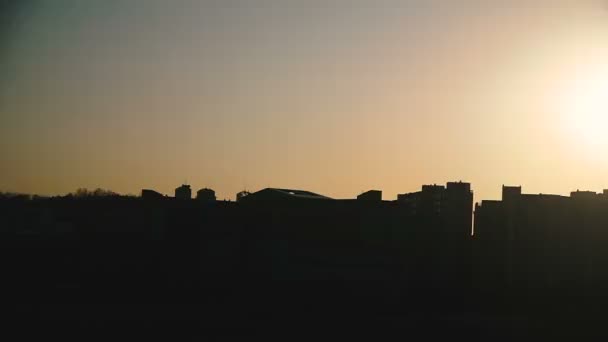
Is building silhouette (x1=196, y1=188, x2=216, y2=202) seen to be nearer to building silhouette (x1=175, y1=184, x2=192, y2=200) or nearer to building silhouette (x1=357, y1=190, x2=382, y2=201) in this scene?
building silhouette (x1=175, y1=184, x2=192, y2=200)

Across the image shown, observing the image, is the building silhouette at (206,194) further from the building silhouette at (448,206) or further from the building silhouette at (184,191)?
the building silhouette at (448,206)

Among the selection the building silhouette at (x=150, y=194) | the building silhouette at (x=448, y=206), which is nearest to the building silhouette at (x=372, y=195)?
the building silhouette at (x=448, y=206)

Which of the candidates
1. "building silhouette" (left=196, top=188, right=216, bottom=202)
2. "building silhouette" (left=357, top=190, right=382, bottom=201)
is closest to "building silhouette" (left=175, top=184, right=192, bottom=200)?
Answer: "building silhouette" (left=196, top=188, right=216, bottom=202)

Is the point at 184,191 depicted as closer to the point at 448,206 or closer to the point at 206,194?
the point at 206,194

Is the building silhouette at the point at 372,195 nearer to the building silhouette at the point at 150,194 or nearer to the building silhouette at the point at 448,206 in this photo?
the building silhouette at the point at 448,206

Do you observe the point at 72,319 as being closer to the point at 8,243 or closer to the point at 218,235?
the point at 218,235

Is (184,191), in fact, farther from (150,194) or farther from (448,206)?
(448,206)

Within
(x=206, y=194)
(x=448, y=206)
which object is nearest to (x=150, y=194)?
(x=206, y=194)

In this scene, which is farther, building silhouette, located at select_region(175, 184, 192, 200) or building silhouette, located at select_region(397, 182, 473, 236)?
building silhouette, located at select_region(175, 184, 192, 200)

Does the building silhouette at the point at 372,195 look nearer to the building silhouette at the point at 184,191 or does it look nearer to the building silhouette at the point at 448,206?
the building silhouette at the point at 448,206

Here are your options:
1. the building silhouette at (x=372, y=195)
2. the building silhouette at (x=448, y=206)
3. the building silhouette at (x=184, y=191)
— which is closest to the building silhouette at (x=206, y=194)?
the building silhouette at (x=184, y=191)

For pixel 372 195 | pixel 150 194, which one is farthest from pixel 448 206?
pixel 150 194

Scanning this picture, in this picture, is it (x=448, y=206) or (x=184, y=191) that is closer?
(x=448, y=206)

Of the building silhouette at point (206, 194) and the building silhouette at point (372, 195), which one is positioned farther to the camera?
the building silhouette at point (206, 194)
